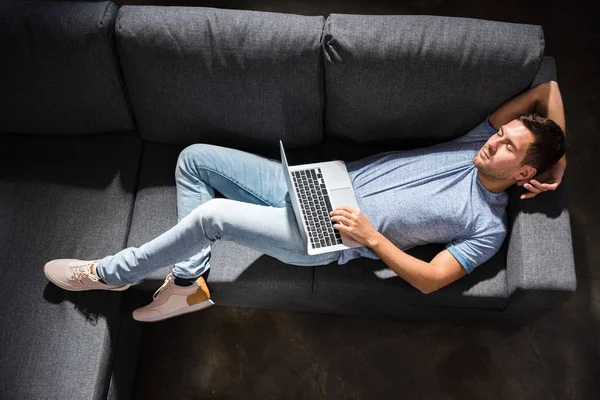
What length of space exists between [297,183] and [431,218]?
Result: 478 mm

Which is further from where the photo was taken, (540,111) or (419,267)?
(540,111)

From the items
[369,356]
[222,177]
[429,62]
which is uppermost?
[429,62]

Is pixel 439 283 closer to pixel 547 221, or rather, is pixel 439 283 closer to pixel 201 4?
pixel 547 221

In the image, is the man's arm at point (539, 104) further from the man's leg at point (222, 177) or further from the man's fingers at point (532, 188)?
the man's leg at point (222, 177)

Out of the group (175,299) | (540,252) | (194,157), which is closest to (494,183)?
(540,252)

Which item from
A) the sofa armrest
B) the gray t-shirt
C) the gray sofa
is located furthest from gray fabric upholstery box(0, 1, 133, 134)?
the sofa armrest

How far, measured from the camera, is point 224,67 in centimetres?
200

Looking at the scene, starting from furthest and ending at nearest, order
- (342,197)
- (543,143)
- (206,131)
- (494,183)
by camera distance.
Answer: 1. (206,131)
2. (342,197)
3. (494,183)
4. (543,143)

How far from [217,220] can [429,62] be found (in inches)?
35.2

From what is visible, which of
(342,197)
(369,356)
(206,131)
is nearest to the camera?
(342,197)

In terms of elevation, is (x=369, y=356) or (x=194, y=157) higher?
(x=194, y=157)

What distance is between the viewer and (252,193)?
6.91ft

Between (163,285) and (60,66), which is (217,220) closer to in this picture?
(163,285)

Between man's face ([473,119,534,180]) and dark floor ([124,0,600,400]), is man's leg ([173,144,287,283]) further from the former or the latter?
man's face ([473,119,534,180])
